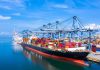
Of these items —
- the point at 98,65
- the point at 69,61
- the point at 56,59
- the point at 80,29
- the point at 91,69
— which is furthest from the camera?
the point at 80,29

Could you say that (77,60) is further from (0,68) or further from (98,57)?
(0,68)

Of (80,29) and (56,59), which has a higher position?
(80,29)

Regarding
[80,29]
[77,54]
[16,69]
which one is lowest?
[16,69]

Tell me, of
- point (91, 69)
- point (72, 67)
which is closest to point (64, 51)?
point (72, 67)

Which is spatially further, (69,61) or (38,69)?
(69,61)

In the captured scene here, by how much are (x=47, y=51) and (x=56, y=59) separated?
255 inches

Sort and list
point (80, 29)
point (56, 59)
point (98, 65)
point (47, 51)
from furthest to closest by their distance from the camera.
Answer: point (80, 29) → point (47, 51) → point (56, 59) → point (98, 65)

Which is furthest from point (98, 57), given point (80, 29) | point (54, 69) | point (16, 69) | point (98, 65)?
point (80, 29)

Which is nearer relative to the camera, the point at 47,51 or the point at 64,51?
the point at 64,51

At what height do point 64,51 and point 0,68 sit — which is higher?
point 64,51

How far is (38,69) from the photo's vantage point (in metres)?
38.3

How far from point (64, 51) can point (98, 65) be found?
26.0ft

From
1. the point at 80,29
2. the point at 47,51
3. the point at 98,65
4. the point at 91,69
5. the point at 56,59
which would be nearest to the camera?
the point at 91,69

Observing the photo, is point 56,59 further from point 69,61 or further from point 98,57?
point 98,57
